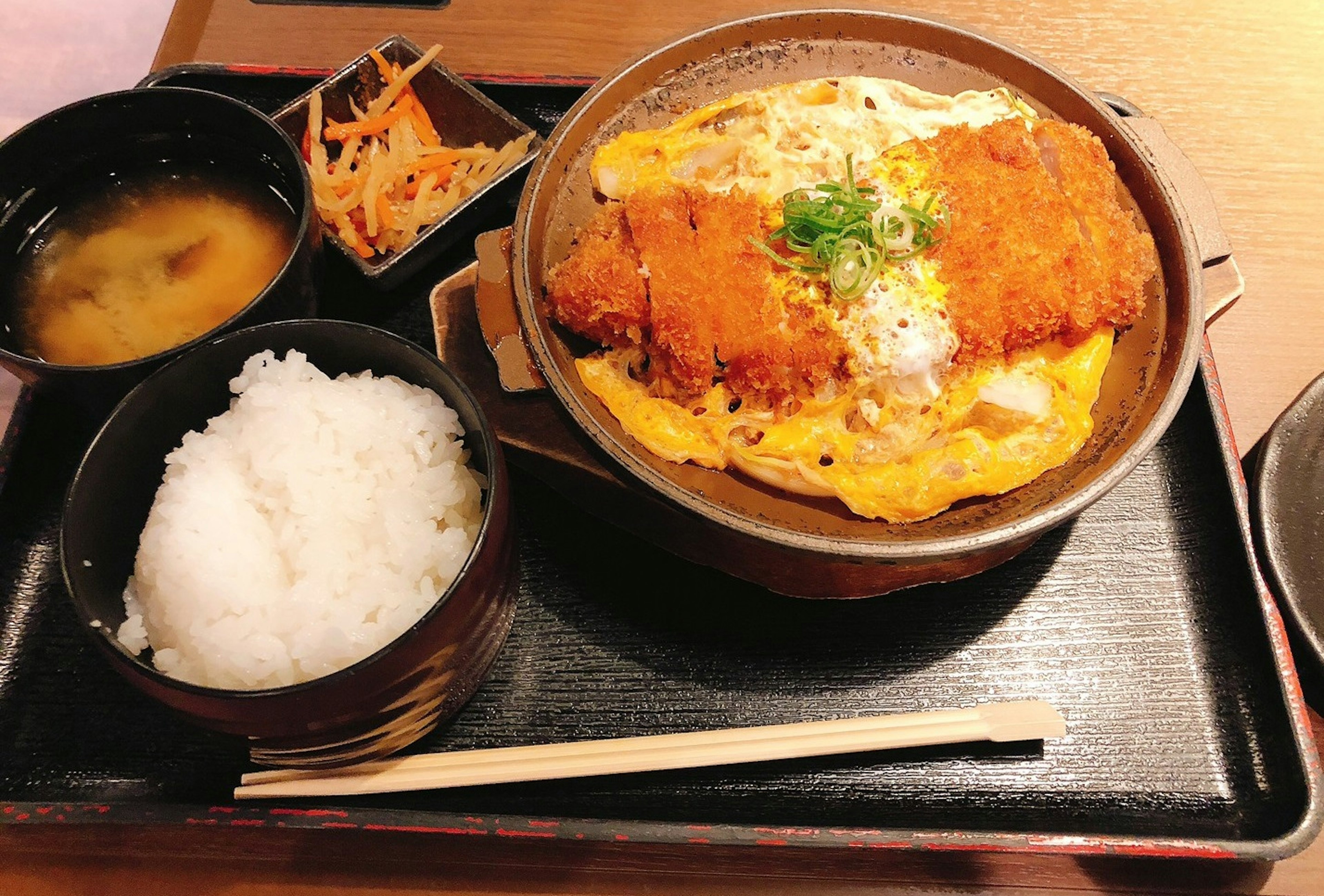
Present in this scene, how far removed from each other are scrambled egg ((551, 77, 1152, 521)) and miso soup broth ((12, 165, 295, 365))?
88 centimetres

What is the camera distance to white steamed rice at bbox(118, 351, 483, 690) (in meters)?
1.32

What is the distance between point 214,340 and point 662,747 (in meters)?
1.20

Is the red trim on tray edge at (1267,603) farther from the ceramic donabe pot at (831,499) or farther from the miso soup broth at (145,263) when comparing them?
the miso soup broth at (145,263)

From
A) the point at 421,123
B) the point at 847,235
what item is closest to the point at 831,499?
the point at 847,235

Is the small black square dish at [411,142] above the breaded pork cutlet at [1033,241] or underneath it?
above

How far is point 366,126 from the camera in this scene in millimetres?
2271

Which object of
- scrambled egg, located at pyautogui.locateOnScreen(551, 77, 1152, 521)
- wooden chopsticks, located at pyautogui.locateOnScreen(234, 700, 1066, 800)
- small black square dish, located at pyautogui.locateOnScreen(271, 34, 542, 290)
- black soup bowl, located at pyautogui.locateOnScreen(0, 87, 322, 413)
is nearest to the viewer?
wooden chopsticks, located at pyautogui.locateOnScreen(234, 700, 1066, 800)

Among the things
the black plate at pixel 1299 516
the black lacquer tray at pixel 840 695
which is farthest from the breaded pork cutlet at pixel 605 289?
the black plate at pixel 1299 516

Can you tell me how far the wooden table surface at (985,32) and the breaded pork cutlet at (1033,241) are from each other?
29.3 inches

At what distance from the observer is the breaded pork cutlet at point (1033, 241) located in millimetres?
1668

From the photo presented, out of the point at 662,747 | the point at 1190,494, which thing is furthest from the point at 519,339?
the point at 1190,494

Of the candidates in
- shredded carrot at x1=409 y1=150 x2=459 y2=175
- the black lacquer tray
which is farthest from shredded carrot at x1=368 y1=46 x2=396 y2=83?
the black lacquer tray

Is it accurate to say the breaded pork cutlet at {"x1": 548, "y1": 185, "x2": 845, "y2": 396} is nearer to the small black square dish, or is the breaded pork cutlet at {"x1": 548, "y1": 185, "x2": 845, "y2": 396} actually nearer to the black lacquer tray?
the black lacquer tray

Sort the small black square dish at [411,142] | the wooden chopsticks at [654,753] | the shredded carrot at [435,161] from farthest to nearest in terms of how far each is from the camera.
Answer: the shredded carrot at [435,161], the small black square dish at [411,142], the wooden chopsticks at [654,753]
